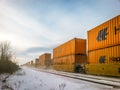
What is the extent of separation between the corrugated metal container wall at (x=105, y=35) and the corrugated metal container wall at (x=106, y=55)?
377 millimetres

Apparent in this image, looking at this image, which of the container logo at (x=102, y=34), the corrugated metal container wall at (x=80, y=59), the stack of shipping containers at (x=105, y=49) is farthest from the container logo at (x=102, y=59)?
the corrugated metal container wall at (x=80, y=59)

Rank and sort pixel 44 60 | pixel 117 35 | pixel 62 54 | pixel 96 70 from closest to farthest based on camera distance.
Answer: pixel 117 35
pixel 96 70
pixel 62 54
pixel 44 60

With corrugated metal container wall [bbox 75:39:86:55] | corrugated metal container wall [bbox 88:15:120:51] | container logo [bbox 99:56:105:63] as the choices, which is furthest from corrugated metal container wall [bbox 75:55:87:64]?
container logo [bbox 99:56:105:63]

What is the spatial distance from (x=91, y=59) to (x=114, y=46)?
427cm

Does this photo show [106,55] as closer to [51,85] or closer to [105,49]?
[105,49]

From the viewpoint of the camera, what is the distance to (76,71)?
69.4ft

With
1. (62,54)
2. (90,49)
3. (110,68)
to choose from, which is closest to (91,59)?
(90,49)

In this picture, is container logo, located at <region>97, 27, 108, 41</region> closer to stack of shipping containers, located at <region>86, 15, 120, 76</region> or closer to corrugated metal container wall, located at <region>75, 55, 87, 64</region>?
stack of shipping containers, located at <region>86, 15, 120, 76</region>

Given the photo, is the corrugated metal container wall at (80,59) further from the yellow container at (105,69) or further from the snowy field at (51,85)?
the snowy field at (51,85)

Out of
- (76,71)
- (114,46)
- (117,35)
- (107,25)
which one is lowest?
(76,71)

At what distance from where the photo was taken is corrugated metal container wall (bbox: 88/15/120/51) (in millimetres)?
12742

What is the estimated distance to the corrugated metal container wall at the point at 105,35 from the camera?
41.8ft

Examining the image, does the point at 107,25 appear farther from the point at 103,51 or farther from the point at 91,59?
the point at 91,59

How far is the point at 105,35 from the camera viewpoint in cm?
1412
